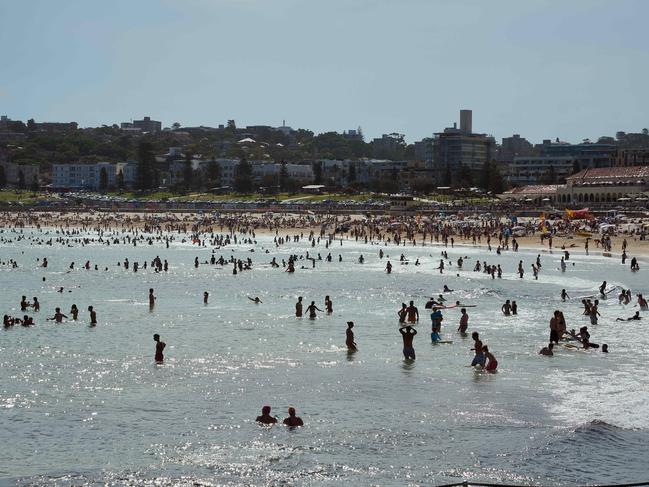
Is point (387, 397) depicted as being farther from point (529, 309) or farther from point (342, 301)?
point (342, 301)

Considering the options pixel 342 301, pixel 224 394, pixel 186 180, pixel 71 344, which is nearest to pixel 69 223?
pixel 186 180

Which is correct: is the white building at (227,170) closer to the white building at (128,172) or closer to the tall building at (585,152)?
the white building at (128,172)

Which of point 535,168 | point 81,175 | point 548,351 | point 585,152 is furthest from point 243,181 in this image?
point 548,351

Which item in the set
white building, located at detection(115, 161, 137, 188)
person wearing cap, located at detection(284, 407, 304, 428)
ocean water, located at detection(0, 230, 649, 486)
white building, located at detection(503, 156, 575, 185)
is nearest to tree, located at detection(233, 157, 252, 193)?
white building, located at detection(115, 161, 137, 188)

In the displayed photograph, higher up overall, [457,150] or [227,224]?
[457,150]

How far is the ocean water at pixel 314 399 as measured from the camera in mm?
14141

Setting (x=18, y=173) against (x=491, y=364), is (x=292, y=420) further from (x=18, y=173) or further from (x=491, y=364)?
(x=18, y=173)

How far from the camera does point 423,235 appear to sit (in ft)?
241

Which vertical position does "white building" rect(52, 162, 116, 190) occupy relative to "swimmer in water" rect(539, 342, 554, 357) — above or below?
above

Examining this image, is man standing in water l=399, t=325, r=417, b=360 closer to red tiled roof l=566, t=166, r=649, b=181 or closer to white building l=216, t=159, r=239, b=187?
red tiled roof l=566, t=166, r=649, b=181

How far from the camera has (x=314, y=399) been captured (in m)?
18.4

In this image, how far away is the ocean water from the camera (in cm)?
1414

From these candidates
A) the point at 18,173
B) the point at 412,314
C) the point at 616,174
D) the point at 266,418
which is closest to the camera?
the point at 266,418

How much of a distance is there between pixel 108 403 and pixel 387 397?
5433 millimetres
